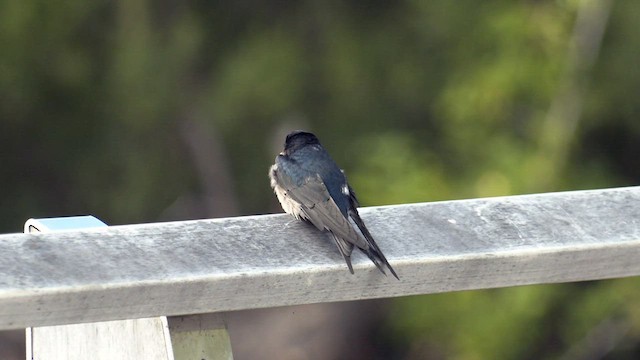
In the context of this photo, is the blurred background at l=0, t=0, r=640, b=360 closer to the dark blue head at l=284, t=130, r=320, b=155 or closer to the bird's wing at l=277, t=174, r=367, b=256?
the dark blue head at l=284, t=130, r=320, b=155

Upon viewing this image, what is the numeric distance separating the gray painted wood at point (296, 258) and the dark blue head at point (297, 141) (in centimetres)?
119

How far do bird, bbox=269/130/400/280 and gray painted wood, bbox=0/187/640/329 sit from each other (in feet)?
0.09

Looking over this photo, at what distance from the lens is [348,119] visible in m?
7.14

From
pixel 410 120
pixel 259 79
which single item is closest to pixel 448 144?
pixel 410 120

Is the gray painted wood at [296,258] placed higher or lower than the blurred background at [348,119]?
higher

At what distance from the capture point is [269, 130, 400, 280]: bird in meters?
1.82

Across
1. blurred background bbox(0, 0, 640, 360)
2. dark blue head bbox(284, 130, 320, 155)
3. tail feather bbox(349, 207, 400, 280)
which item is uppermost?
tail feather bbox(349, 207, 400, 280)

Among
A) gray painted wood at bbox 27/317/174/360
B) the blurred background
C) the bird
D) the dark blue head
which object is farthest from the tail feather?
the blurred background

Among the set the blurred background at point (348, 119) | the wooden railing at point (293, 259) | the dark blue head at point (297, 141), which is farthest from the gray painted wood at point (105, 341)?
the blurred background at point (348, 119)

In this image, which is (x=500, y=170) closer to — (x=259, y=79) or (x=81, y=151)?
(x=259, y=79)

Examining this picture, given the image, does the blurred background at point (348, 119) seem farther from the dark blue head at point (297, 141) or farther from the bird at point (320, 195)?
the bird at point (320, 195)

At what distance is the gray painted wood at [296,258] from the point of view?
1.47 m

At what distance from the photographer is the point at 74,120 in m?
7.05

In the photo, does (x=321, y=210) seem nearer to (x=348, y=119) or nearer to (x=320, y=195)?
(x=320, y=195)
